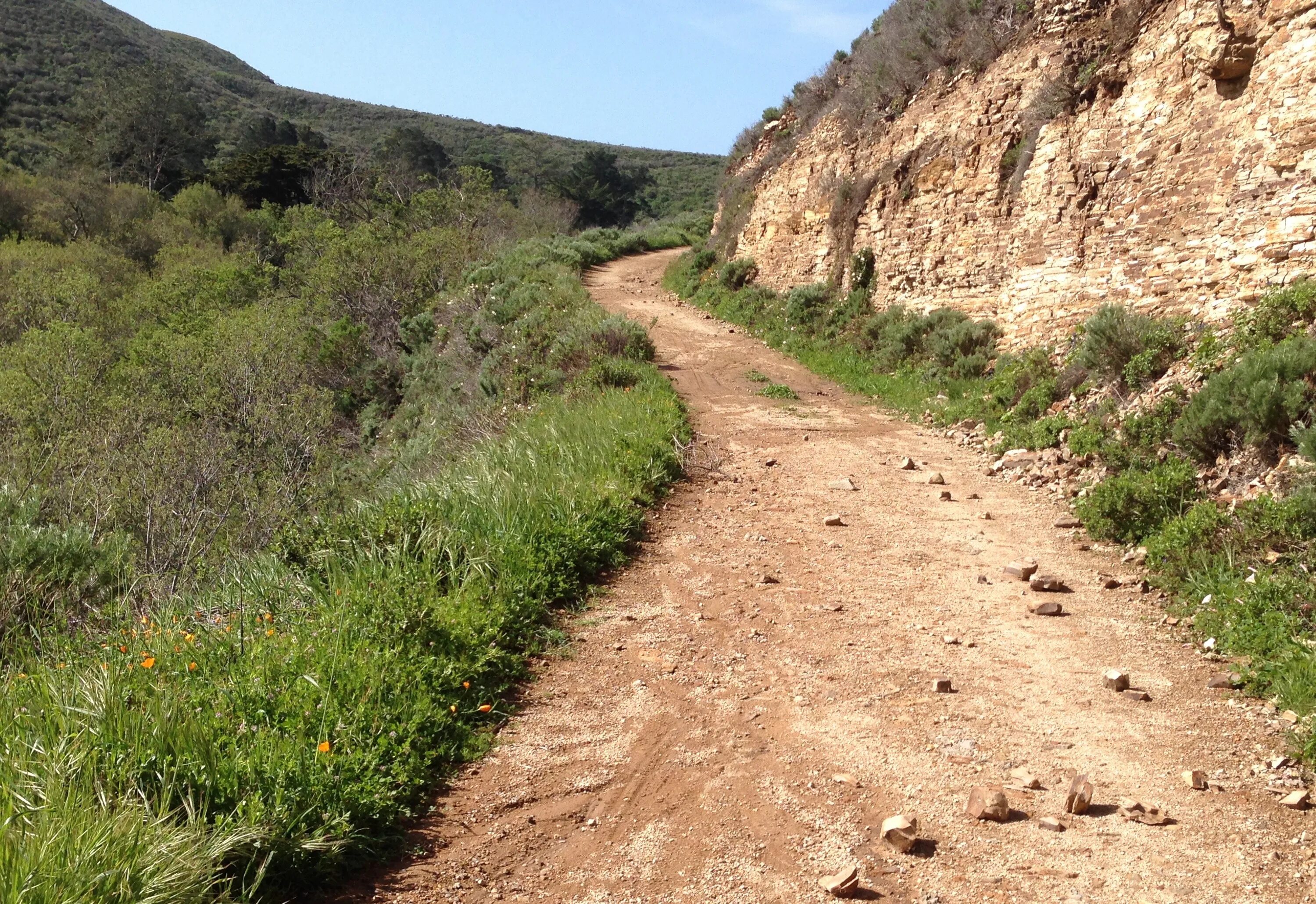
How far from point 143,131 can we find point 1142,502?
176ft

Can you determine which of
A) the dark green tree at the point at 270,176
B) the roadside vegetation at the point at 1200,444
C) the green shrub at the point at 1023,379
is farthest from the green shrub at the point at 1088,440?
the dark green tree at the point at 270,176

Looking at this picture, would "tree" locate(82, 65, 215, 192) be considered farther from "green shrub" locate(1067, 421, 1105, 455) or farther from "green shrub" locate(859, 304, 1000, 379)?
"green shrub" locate(1067, 421, 1105, 455)

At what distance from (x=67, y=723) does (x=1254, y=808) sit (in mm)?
4463

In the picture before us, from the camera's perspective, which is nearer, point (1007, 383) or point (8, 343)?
point (1007, 383)

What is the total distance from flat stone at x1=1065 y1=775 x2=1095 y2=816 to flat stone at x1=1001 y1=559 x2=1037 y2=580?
2.50 meters

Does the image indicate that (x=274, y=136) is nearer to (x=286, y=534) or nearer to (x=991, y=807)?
(x=286, y=534)

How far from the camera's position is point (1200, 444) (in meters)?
6.48

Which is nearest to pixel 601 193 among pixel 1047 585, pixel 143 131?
pixel 143 131

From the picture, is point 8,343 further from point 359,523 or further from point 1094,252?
point 1094,252

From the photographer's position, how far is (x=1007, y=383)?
32.4 feet

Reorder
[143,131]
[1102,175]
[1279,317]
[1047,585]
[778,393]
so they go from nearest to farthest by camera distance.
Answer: [1047,585], [1279,317], [1102,175], [778,393], [143,131]

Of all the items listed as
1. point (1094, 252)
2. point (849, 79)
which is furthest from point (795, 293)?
point (1094, 252)

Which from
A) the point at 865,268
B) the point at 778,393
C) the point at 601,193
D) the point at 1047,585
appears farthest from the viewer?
the point at 601,193

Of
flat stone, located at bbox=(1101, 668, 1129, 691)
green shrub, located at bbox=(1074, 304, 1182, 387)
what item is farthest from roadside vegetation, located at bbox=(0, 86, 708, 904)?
green shrub, located at bbox=(1074, 304, 1182, 387)
